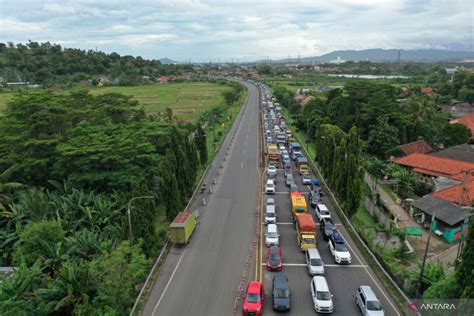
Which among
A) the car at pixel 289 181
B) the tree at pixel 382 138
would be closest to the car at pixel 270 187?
the car at pixel 289 181

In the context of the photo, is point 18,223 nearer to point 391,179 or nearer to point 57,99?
point 57,99

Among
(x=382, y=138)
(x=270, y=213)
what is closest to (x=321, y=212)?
(x=270, y=213)

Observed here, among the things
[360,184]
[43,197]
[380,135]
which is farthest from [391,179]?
[43,197]

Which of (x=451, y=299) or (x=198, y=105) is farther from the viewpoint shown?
(x=198, y=105)

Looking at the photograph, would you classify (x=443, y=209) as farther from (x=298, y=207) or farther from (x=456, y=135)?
(x=456, y=135)

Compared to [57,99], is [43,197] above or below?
below

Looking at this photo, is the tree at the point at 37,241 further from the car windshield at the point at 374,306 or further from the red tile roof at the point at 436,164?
the red tile roof at the point at 436,164
